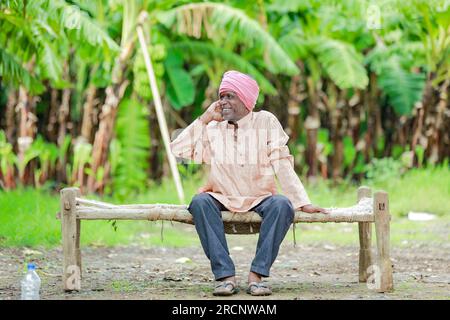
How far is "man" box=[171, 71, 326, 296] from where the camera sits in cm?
553

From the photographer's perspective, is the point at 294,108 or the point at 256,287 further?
Answer: the point at 294,108

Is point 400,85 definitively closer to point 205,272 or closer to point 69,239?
point 205,272

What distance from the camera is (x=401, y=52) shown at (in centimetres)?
1346

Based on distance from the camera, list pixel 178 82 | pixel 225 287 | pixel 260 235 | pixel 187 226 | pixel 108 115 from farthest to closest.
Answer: pixel 178 82 < pixel 108 115 < pixel 187 226 < pixel 260 235 < pixel 225 287

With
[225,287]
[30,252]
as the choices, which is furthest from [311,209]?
[30,252]

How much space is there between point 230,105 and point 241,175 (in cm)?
42

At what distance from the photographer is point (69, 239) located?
5.74 m

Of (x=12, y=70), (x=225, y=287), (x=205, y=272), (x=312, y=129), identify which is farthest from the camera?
(x=312, y=129)

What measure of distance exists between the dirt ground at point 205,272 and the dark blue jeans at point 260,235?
180 millimetres

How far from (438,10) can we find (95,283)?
289 inches

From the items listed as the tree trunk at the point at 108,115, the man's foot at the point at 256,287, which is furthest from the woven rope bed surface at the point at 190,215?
the tree trunk at the point at 108,115

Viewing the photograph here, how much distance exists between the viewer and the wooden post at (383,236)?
5645 millimetres
